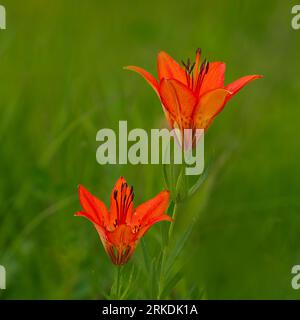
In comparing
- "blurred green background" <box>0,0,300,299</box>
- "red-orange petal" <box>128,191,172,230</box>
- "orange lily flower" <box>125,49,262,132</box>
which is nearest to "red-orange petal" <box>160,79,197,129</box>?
"orange lily flower" <box>125,49,262,132</box>

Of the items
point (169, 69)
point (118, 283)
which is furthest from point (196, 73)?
point (118, 283)

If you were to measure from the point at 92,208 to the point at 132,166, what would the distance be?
869 mm

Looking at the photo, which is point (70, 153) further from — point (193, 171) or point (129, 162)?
point (193, 171)

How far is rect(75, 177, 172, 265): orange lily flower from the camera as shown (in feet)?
4.09

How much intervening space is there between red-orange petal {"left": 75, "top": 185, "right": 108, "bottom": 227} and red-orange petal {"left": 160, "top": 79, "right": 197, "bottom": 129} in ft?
0.60

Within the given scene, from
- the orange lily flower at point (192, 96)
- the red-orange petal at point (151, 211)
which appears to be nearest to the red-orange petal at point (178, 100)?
the orange lily flower at point (192, 96)

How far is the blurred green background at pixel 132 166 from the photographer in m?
1.81

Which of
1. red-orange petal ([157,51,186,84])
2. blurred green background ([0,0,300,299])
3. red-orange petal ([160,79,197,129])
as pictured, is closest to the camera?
red-orange petal ([160,79,197,129])

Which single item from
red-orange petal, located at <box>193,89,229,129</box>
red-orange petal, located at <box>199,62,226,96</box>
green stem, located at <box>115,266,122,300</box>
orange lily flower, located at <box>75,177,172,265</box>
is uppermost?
red-orange petal, located at <box>199,62,226,96</box>

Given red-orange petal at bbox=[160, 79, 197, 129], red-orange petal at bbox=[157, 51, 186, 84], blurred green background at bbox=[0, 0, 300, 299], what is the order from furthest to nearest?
1. blurred green background at bbox=[0, 0, 300, 299]
2. red-orange petal at bbox=[157, 51, 186, 84]
3. red-orange petal at bbox=[160, 79, 197, 129]

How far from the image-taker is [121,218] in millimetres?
1283

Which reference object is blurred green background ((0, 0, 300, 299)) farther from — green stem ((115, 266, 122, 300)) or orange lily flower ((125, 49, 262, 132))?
orange lily flower ((125, 49, 262, 132))

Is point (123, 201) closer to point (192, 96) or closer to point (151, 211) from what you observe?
point (151, 211)
